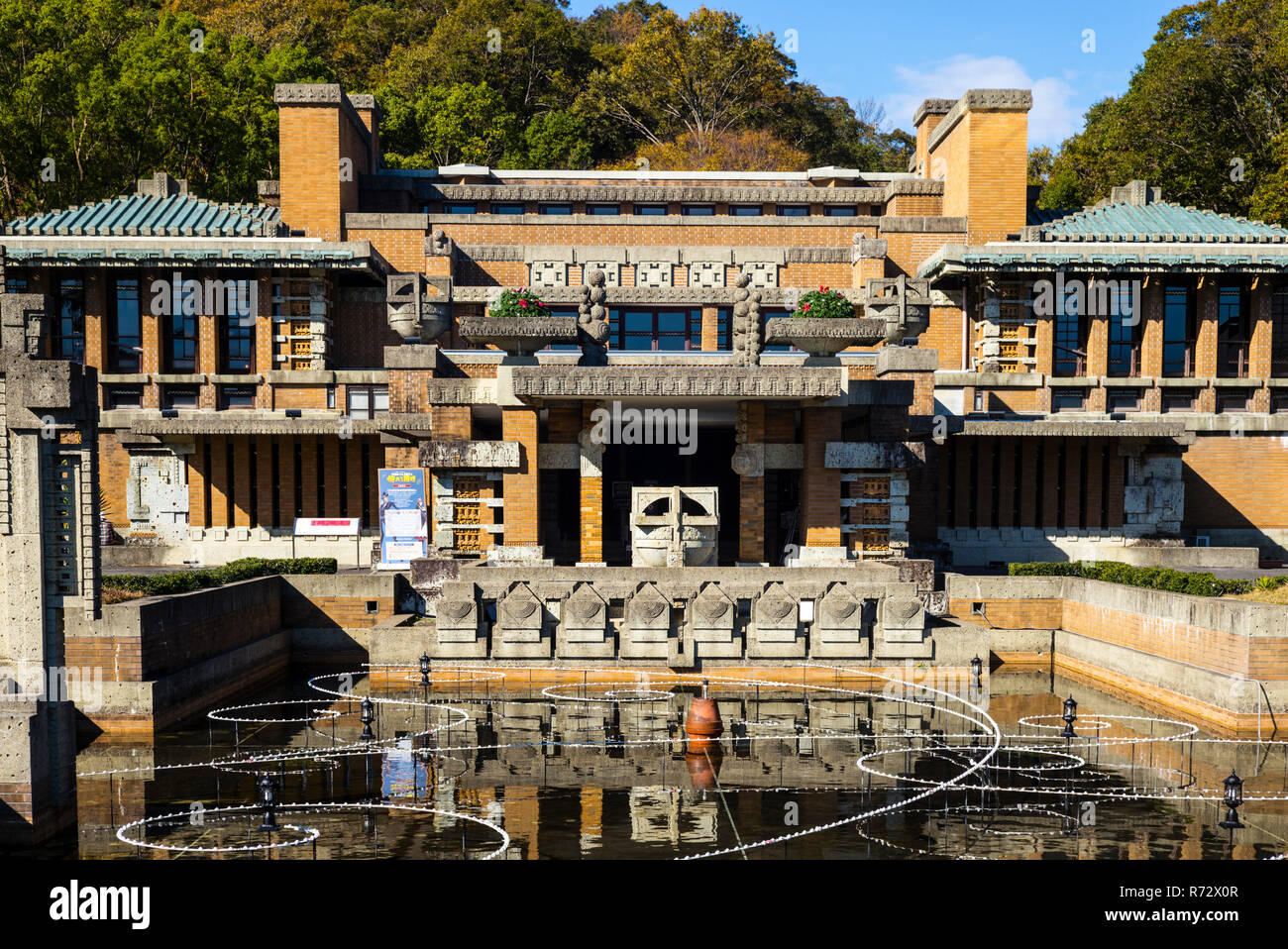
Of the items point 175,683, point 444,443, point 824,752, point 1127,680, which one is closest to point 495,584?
point 444,443

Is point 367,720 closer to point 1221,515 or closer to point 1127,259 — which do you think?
point 1127,259

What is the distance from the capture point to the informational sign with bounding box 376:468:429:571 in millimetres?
29078

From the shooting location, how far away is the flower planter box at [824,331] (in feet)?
88.9

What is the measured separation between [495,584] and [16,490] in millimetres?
10614

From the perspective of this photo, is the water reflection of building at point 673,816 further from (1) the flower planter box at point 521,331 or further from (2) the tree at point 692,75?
(2) the tree at point 692,75

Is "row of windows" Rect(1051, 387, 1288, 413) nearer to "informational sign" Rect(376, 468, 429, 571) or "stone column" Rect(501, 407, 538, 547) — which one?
"stone column" Rect(501, 407, 538, 547)

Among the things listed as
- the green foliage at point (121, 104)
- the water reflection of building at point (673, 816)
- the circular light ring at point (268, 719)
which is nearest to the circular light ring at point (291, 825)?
the water reflection of building at point (673, 816)

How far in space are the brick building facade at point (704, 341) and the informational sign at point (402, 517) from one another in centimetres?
146

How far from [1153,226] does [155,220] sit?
1341 inches

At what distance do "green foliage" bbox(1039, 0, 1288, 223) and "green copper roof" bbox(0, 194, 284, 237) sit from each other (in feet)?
122

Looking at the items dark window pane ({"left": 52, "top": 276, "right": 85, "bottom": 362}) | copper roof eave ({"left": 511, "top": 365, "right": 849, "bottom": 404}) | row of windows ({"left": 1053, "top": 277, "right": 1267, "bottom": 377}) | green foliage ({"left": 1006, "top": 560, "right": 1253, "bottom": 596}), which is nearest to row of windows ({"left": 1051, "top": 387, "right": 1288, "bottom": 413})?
row of windows ({"left": 1053, "top": 277, "right": 1267, "bottom": 377})

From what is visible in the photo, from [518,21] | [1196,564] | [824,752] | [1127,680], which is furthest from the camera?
[518,21]
